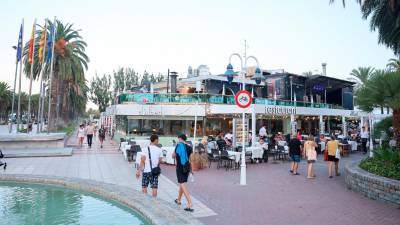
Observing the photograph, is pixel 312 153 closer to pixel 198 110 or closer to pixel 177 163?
pixel 177 163

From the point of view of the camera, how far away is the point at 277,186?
989cm

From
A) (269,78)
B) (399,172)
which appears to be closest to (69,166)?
(399,172)

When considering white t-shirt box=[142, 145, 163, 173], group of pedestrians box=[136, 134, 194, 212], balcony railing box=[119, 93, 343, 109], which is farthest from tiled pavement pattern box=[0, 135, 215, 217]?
balcony railing box=[119, 93, 343, 109]

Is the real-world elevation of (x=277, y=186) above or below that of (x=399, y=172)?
below

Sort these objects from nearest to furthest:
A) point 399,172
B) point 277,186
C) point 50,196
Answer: point 399,172, point 50,196, point 277,186

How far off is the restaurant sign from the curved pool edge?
15.9 meters

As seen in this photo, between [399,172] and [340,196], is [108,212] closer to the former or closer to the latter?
[340,196]

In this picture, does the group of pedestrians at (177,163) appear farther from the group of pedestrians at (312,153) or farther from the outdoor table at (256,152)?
the outdoor table at (256,152)

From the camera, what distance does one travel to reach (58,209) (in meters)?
7.54

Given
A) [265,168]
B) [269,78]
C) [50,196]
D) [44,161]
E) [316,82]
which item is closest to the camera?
[50,196]

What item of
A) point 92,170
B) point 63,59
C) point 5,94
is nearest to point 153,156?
point 92,170

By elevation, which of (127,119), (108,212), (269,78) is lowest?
(108,212)

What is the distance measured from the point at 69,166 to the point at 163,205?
880 centimetres

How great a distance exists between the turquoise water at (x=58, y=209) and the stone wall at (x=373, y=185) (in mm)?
5732
